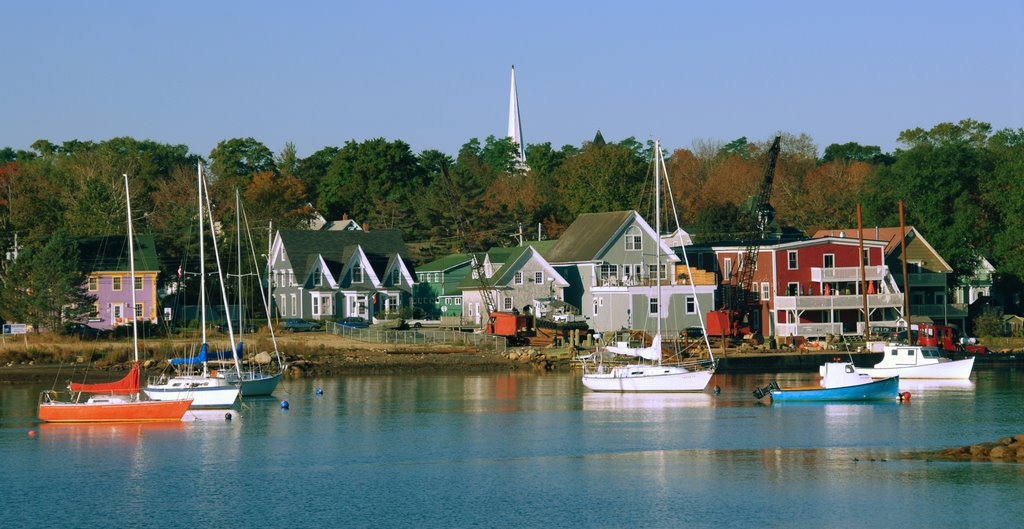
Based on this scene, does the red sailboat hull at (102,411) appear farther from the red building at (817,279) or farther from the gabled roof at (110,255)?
the red building at (817,279)

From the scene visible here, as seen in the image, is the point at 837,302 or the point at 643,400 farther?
the point at 837,302

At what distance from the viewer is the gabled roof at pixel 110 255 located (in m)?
96.6

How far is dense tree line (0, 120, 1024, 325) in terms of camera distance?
346 ft

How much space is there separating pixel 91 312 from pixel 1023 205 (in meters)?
67.1

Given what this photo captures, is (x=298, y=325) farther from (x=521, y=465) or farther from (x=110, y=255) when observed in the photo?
(x=521, y=465)

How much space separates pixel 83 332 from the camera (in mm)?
86438

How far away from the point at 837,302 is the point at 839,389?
106ft

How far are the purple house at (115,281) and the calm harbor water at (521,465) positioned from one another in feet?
98.6

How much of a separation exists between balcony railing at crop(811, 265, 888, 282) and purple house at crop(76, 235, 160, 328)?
47.1 metres

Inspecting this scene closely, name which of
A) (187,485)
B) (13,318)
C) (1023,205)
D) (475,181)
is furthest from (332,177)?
(187,485)

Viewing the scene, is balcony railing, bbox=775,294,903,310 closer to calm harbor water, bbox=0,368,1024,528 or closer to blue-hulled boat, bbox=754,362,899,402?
calm harbor water, bbox=0,368,1024,528

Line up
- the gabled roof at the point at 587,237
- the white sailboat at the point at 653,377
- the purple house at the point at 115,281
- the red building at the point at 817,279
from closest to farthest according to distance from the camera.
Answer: the white sailboat at the point at 653,377
the red building at the point at 817,279
the purple house at the point at 115,281
the gabled roof at the point at 587,237

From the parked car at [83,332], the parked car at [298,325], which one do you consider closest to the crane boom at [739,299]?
the parked car at [298,325]

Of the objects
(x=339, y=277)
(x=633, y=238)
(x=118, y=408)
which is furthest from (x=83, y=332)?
(x=633, y=238)
